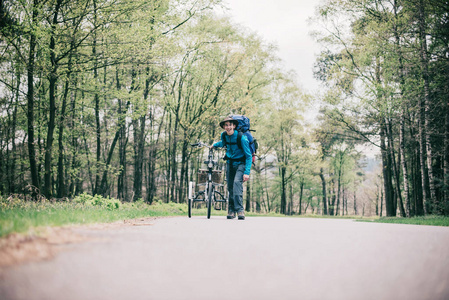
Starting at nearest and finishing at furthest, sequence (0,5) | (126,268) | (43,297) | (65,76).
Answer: (43,297) → (126,268) → (0,5) → (65,76)

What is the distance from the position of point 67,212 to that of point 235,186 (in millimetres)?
3707

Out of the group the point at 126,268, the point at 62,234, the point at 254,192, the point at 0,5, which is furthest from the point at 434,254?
the point at 254,192

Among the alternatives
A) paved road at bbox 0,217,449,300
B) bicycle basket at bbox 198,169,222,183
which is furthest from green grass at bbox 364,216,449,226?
paved road at bbox 0,217,449,300

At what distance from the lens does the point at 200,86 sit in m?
23.2

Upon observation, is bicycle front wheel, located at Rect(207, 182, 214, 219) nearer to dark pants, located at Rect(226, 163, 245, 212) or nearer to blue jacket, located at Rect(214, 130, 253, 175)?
dark pants, located at Rect(226, 163, 245, 212)

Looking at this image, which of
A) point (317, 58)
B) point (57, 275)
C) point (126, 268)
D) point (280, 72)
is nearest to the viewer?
point (57, 275)

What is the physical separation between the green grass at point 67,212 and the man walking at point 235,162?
2.46 meters

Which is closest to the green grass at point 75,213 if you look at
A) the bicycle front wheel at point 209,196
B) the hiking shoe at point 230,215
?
the bicycle front wheel at point 209,196

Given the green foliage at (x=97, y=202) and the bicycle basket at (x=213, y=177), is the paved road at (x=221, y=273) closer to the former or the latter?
the bicycle basket at (x=213, y=177)

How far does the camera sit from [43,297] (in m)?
1.62

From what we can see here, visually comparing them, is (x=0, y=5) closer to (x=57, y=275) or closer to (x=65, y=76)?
(x=65, y=76)

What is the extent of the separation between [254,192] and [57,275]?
136ft

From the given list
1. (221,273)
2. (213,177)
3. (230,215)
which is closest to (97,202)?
(213,177)

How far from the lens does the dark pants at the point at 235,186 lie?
25.3 ft
